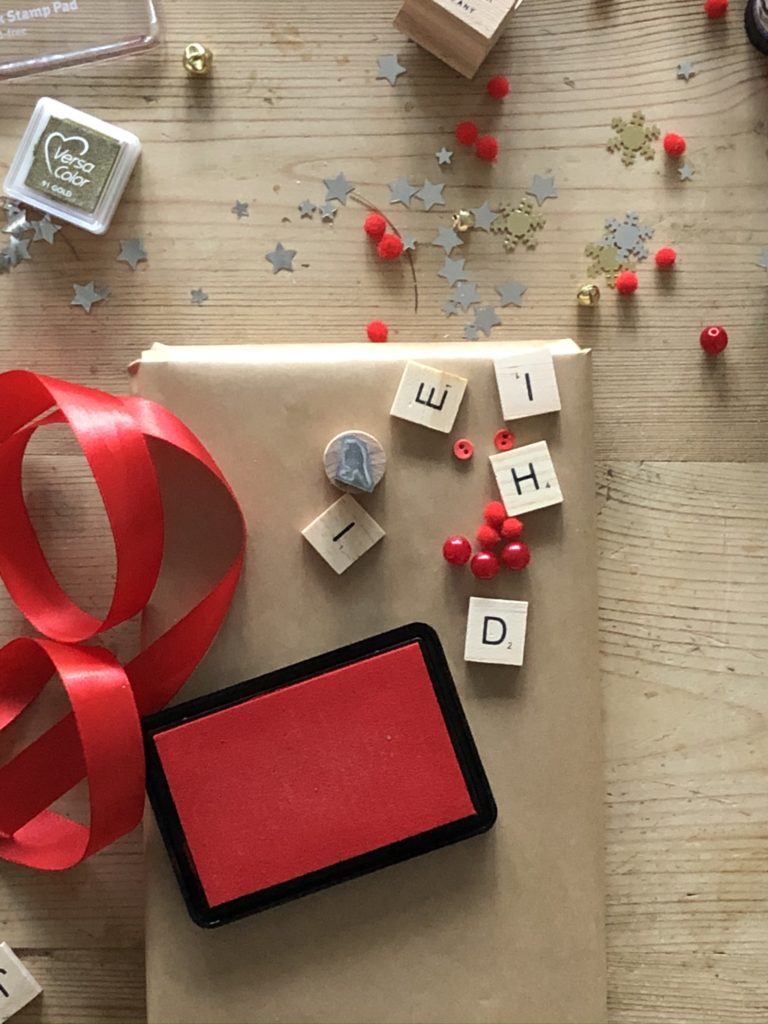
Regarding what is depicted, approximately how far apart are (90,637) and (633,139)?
0.55m

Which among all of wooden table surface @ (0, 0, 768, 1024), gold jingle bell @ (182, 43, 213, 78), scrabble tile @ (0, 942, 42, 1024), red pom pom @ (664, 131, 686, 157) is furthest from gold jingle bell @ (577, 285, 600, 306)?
scrabble tile @ (0, 942, 42, 1024)

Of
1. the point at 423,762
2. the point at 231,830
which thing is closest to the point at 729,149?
the point at 423,762

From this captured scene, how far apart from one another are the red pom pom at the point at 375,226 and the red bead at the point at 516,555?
0.85ft

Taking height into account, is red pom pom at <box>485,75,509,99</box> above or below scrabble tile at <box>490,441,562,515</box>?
above

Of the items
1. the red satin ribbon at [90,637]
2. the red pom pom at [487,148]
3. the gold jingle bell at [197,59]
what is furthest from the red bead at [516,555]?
the gold jingle bell at [197,59]

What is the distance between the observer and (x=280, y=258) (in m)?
0.76

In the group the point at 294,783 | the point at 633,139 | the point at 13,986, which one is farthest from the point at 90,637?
the point at 633,139

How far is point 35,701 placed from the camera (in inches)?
28.9

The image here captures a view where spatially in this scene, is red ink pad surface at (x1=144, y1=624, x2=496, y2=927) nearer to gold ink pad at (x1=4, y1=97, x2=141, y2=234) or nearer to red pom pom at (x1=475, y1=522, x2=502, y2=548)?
red pom pom at (x1=475, y1=522, x2=502, y2=548)

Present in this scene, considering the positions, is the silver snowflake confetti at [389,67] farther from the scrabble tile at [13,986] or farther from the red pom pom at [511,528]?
the scrabble tile at [13,986]

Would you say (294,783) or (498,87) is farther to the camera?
(498,87)

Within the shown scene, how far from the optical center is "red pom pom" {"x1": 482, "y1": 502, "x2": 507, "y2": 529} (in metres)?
0.69

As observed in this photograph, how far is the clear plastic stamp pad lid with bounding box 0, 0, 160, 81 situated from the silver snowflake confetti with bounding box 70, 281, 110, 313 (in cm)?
17

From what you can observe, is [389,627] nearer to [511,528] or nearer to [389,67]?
[511,528]
